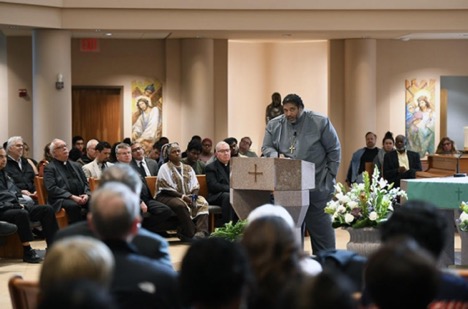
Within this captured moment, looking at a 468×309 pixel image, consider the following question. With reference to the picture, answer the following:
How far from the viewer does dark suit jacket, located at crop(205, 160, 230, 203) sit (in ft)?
40.4

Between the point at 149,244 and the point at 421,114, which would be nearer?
the point at 149,244

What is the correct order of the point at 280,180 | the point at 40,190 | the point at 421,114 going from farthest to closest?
the point at 421,114 < the point at 40,190 < the point at 280,180

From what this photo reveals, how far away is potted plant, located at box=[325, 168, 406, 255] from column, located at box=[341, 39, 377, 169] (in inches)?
442

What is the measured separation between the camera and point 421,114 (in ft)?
64.8

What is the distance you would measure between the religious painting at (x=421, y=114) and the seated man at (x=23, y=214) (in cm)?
1070

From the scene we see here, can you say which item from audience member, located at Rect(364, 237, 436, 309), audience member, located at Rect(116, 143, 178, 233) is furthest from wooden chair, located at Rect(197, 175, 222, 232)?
audience member, located at Rect(364, 237, 436, 309)

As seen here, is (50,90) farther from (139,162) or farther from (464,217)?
(464,217)

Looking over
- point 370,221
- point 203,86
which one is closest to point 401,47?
point 203,86

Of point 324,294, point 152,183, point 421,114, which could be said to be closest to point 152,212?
point 152,183

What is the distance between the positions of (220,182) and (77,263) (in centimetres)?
967

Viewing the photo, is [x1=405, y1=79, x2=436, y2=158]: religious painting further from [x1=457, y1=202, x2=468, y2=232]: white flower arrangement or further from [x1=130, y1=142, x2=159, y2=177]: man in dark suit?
[x1=457, y1=202, x2=468, y2=232]: white flower arrangement

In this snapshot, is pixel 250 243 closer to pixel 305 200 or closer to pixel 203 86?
pixel 305 200

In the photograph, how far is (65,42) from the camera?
16375 millimetres

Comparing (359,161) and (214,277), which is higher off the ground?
(214,277)
